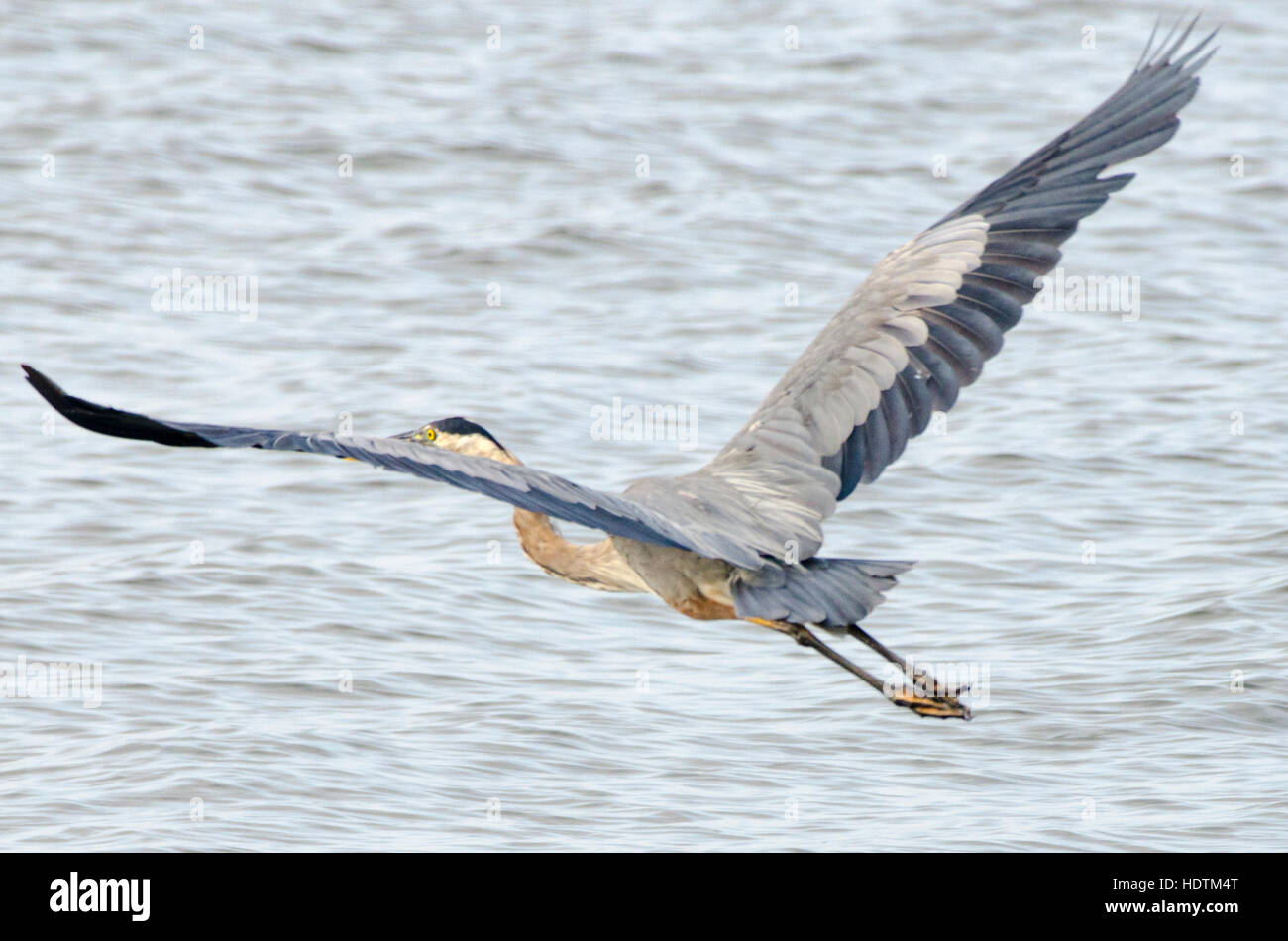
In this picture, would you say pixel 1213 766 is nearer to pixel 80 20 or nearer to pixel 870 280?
pixel 870 280

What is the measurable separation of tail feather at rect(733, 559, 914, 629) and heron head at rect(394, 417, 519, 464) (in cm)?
105

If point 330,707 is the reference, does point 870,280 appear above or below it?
above

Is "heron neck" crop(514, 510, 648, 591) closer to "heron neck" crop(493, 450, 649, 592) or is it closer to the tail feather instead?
"heron neck" crop(493, 450, 649, 592)

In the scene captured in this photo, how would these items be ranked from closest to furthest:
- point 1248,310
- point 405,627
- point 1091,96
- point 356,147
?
point 405,627 < point 1248,310 < point 356,147 < point 1091,96

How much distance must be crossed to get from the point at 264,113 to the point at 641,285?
5286mm

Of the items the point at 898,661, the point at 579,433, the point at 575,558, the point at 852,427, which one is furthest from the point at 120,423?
the point at 579,433

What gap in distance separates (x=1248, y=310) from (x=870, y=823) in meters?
8.88

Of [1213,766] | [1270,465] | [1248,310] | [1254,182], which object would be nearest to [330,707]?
Result: [1213,766]

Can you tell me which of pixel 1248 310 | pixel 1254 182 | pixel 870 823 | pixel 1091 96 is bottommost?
pixel 870 823

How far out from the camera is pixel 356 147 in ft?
57.4

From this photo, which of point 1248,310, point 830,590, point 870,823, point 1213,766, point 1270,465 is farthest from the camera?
point 1248,310

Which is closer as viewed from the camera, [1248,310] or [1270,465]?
[1270,465]

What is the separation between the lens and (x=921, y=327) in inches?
268

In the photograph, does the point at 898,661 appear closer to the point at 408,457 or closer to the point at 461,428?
the point at 461,428
